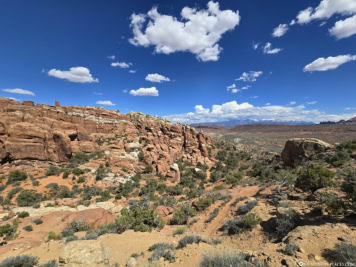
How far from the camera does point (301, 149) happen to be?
778 inches

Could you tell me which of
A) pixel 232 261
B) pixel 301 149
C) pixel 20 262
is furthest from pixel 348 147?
pixel 20 262

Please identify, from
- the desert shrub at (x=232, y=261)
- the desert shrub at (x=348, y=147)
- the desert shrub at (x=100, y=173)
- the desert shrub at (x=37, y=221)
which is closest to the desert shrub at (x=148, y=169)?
the desert shrub at (x=100, y=173)

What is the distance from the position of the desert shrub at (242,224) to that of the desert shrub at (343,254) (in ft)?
10.8

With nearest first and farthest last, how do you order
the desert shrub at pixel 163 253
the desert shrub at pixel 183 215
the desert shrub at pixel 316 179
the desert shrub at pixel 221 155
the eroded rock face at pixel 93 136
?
the desert shrub at pixel 163 253 < the desert shrub at pixel 316 179 < the desert shrub at pixel 183 215 < the eroded rock face at pixel 93 136 < the desert shrub at pixel 221 155

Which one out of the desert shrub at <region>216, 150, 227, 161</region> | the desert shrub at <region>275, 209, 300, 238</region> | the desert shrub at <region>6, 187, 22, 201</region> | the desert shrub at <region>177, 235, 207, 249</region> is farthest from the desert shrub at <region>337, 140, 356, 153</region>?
the desert shrub at <region>6, 187, 22, 201</region>

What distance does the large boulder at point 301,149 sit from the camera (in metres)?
18.6

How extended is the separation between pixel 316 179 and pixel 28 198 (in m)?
23.7

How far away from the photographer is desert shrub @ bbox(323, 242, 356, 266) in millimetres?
3643

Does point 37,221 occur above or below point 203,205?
below

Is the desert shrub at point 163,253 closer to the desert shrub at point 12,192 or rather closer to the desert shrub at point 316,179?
the desert shrub at point 316,179

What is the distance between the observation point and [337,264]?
3750 millimetres

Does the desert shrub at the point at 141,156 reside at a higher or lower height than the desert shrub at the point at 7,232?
higher

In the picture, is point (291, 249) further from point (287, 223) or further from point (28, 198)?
point (28, 198)

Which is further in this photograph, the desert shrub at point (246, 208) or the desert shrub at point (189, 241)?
the desert shrub at point (246, 208)
